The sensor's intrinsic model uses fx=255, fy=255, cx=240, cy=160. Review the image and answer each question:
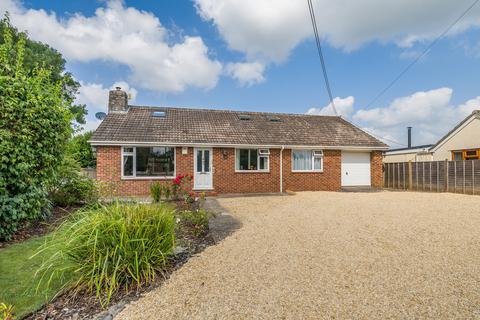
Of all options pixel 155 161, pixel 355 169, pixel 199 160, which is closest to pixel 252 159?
pixel 199 160

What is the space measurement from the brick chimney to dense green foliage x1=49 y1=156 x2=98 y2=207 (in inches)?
257

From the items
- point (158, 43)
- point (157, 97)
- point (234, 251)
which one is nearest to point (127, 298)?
point (234, 251)

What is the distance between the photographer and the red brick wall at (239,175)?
37.1ft

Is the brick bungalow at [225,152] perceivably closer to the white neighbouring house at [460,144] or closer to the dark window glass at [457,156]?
the white neighbouring house at [460,144]

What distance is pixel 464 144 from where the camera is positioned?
14.9 metres

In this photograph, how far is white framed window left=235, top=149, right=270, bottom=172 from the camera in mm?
12781

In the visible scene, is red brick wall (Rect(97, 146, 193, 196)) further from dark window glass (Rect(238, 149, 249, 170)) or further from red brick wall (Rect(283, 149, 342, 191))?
red brick wall (Rect(283, 149, 342, 191))

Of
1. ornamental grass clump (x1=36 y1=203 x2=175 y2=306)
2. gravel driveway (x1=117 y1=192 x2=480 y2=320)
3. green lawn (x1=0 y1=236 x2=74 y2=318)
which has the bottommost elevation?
green lawn (x1=0 y1=236 x2=74 y2=318)

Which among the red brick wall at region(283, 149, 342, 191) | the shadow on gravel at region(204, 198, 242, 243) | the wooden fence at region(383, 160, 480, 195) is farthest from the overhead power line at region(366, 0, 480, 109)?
the shadow on gravel at region(204, 198, 242, 243)

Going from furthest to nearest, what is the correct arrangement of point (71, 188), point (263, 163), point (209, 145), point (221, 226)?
1. point (263, 163)
2. point (209, 145)
3. point (71, 188)
4. point (221, 226)

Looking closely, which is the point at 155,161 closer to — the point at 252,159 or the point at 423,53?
the point at 252,159

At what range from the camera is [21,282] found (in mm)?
3195

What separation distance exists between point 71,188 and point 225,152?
659 centimetres

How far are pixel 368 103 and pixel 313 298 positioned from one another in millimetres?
17828
